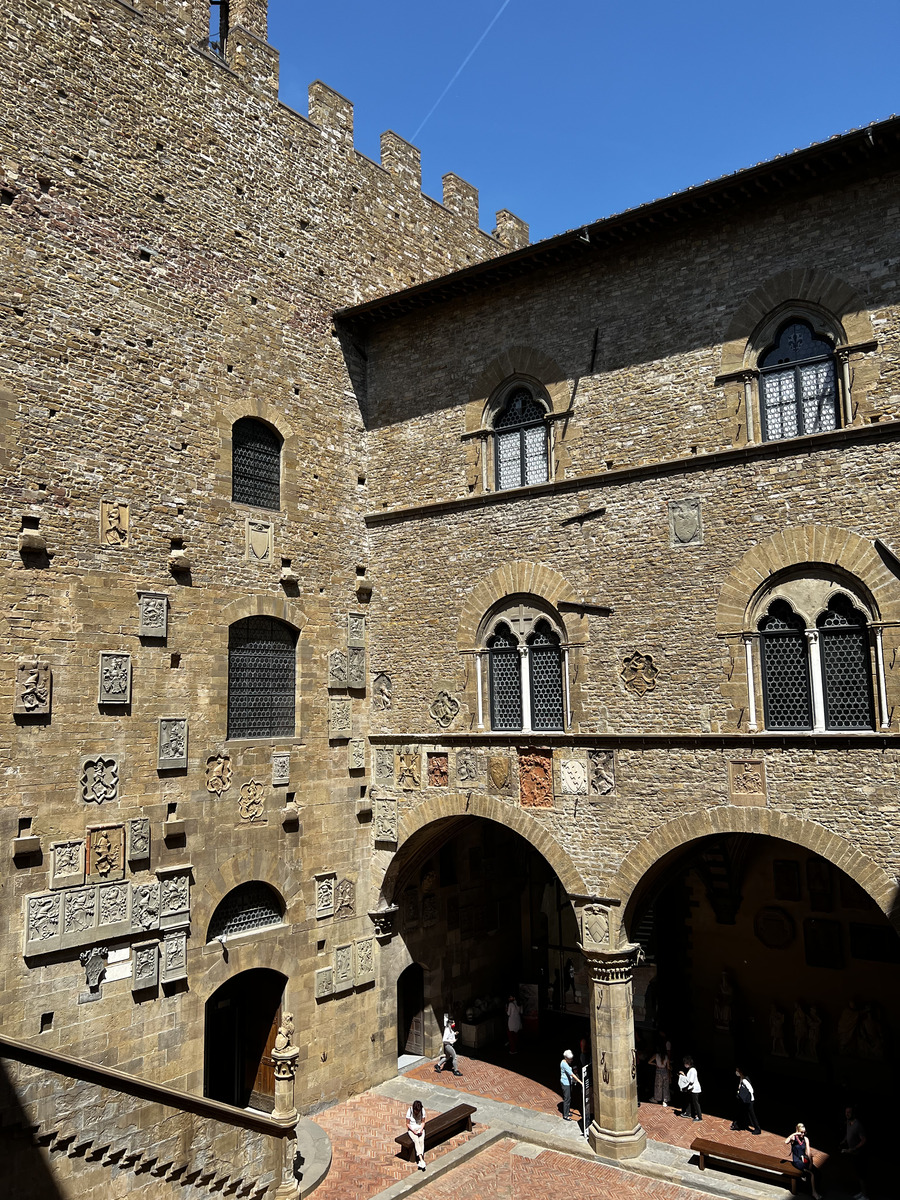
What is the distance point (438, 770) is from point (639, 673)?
13.4ft

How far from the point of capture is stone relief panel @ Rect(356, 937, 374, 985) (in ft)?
53.9

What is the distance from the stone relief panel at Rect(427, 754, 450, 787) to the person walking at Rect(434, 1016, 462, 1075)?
15.7 feet

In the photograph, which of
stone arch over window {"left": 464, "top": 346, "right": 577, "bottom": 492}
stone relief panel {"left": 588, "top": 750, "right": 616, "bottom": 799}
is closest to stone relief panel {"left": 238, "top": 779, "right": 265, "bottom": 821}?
stone relief panel {"left": 588, "top": 750, "right": 616, "bottom": 799}

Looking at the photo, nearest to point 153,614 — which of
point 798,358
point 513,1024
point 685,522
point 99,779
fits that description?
point 99,779

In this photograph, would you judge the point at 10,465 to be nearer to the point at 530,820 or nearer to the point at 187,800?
the point at 187,800

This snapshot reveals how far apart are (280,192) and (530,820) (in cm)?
1155

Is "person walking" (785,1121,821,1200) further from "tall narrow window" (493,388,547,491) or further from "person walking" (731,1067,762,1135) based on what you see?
"tall narrow window" (493,388,547,491)

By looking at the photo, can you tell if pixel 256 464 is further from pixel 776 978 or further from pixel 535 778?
pixel 776 978

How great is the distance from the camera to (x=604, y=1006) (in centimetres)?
1427

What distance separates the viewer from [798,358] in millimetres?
13438

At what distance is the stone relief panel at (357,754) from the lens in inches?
660

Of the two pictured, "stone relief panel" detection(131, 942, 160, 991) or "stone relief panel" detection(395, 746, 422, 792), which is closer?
"stone relief panel" detection(131, 942, 160, 991)

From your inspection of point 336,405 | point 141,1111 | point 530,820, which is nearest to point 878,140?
point 336,405

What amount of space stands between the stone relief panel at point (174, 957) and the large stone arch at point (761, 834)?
20.6 feet
